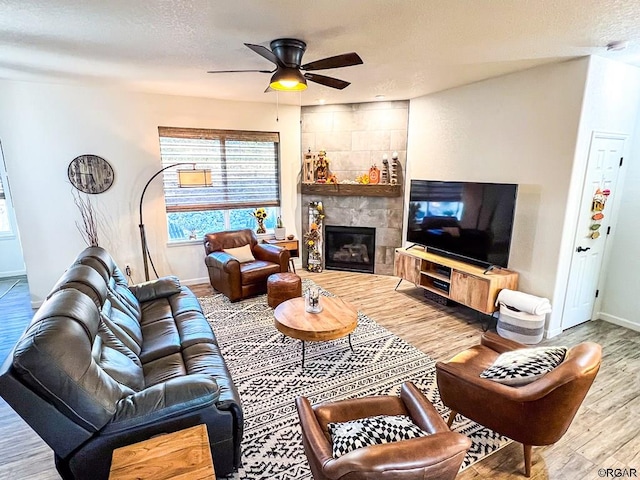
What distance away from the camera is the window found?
511 centimetres

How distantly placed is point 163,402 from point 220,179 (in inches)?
166

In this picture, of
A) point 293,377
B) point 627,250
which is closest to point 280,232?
point 293,377

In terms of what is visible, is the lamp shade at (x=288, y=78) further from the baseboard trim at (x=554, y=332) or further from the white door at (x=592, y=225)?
the baseboard trim at (x=554, y=332)

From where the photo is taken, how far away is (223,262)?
14.7 feet

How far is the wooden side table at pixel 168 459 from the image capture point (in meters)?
1.35

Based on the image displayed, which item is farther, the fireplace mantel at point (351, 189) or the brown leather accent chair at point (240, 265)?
the fireplace mantel at point (351, 189)

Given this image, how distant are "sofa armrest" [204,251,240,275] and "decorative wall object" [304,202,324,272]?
1.67m

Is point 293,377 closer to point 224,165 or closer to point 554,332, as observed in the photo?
point 554,332

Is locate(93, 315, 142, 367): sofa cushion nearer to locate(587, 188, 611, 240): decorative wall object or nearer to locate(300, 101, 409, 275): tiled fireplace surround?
locate(300, 101, 409, 275): tiled fireplace surround

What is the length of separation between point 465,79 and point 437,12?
7.00 feet

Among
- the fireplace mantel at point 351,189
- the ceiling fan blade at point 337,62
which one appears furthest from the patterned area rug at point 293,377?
the ceiling fan blade at point 337,62

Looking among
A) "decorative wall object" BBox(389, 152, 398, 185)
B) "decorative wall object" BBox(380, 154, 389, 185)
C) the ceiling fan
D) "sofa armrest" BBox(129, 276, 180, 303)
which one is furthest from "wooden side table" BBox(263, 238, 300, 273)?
the ceiling fan

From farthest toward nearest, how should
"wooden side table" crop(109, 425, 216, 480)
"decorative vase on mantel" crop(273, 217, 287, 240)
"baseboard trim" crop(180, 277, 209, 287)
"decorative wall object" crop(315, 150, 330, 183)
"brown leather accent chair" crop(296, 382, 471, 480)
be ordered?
"decorative wall object" crop(315, 150, 330, 183) → "decorative vase on mantel" crop(273, 217, 287, 240) → "baseboard trim" crop(180, 277, 209, 287) → "wooden side table" crop(109, 425, 216, 480) → "brown leather accent chair" crop(296, 382, 471, 480)

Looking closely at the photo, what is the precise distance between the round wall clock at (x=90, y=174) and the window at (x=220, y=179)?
2.49 feet
